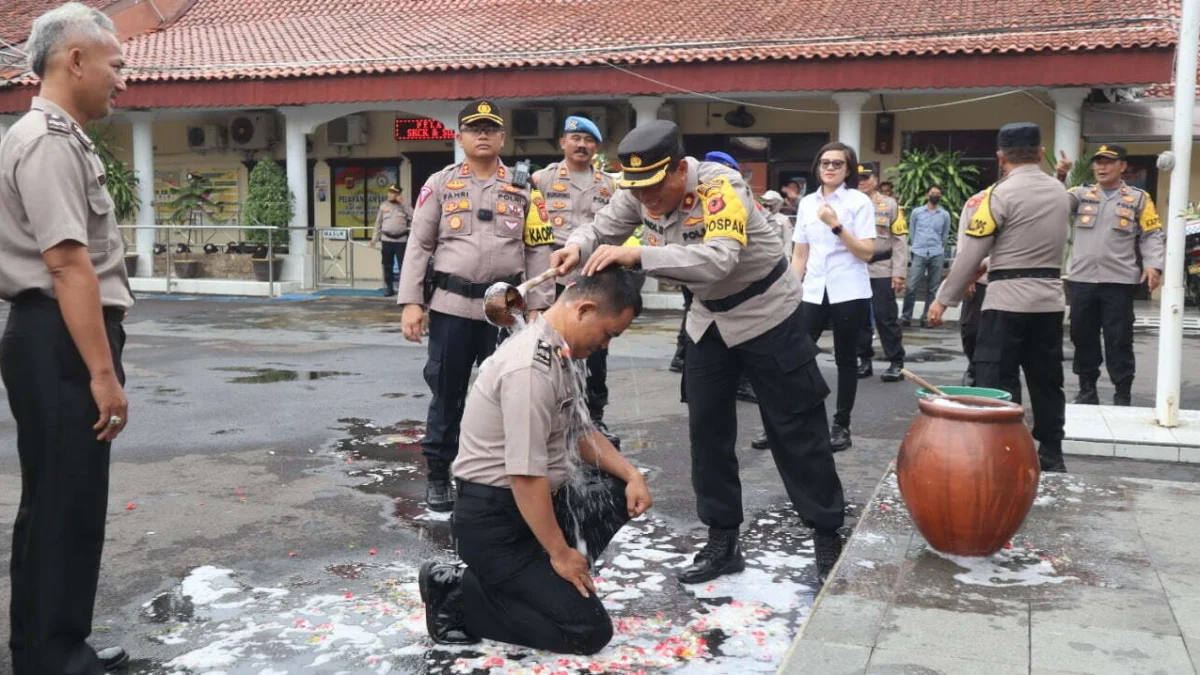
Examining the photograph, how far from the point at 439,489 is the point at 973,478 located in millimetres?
2530

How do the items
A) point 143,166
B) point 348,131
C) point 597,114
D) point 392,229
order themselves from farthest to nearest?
point 348,131 < point 143,166 < point 597,114 < point 392,229

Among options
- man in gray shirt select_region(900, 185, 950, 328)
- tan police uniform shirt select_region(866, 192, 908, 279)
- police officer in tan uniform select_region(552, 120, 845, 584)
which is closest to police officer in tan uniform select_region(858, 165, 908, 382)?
tan police uniform shirt select_region(866, 192, 908, 279)

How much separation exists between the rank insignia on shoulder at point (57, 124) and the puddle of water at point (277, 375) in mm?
6489

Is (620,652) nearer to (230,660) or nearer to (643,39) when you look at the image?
(230,660)

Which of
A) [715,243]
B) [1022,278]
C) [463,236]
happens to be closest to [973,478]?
[715,243]

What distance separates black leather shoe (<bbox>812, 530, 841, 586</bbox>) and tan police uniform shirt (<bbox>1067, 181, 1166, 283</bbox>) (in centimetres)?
460

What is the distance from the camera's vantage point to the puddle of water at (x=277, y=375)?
9.66 m

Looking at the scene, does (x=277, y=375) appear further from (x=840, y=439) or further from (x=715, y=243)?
(x=715, y=243)

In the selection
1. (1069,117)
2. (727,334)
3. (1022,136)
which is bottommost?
(727,334)

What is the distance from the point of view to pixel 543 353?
353 cm

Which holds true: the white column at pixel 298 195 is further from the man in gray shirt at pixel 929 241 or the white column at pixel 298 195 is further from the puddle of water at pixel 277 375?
the man in gray shirt at pixel 929 241

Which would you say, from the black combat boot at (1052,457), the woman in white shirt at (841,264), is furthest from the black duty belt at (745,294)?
the woman in white shirt at (841,264)

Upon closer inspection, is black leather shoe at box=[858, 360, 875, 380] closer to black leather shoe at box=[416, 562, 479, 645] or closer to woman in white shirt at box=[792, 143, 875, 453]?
woman in white shirt at box=[792, 143, 875, 453]

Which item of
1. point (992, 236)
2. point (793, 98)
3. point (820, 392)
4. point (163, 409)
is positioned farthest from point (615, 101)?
point (820, 392)
